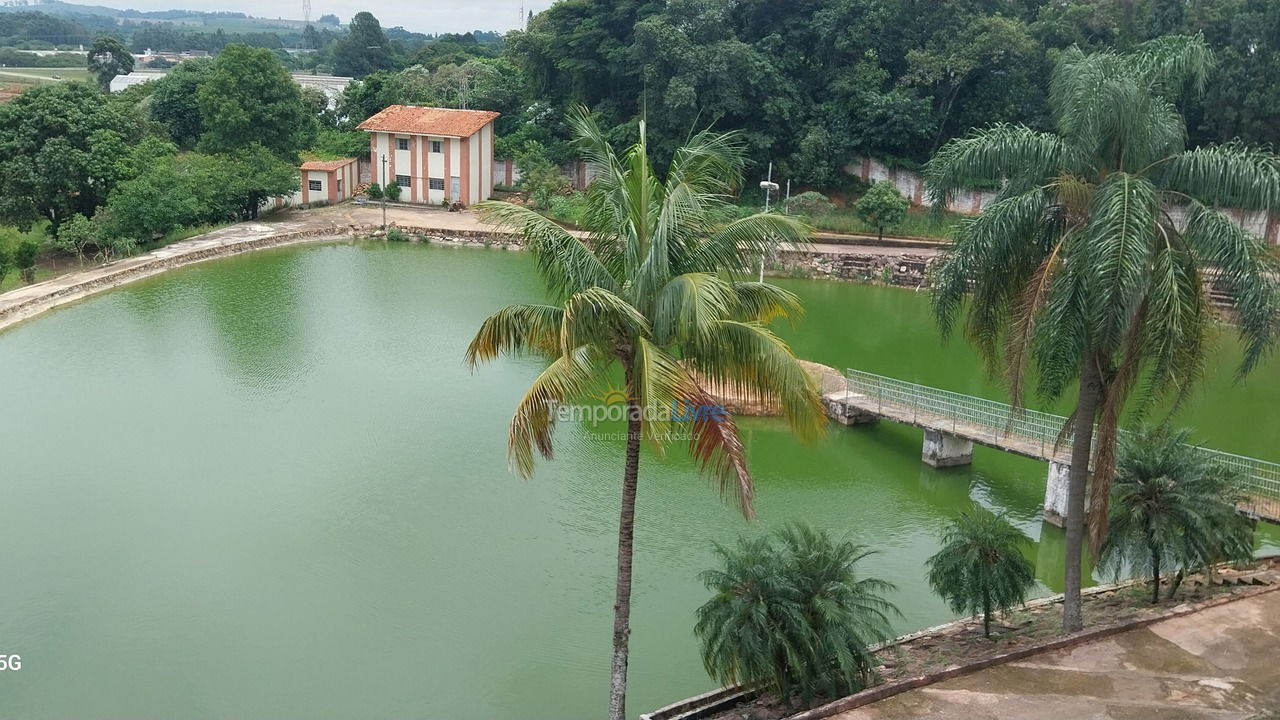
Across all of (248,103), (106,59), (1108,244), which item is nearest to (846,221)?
(248,103)

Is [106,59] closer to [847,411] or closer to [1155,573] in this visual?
[847,411]

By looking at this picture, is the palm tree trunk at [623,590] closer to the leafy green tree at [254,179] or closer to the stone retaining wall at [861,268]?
the stone retaining wall at [861,268]

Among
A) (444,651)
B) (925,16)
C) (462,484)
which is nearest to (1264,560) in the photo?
(444,651)

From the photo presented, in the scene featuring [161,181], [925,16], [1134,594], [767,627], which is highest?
[925,16]

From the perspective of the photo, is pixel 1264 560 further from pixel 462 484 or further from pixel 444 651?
pixel 462 484

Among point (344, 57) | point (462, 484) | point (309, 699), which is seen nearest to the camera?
point (309, 699)

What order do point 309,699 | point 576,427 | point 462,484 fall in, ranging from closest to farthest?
point 309,699
point 462,484
point 576,427
